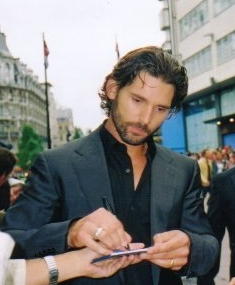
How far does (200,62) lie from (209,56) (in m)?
1.17

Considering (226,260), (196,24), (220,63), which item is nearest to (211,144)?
(220,63)

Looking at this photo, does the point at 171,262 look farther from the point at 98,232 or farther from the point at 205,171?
the point at 205,171

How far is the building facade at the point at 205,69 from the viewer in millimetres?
28172

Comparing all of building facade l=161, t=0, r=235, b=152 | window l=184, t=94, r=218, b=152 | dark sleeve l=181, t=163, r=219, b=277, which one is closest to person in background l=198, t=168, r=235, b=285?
dark sleeve l=181, t=163, r=219, b=277

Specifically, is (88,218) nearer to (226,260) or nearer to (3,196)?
(3,196)

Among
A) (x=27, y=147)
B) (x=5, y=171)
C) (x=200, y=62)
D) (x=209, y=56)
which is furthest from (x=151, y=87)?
(x=27, y=147)

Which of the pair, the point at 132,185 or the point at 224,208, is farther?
the point at 224,208

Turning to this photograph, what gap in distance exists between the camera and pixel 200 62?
103ft

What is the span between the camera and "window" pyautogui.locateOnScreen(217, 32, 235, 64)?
2748cm

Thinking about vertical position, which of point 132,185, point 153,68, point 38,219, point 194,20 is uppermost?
point 194,20

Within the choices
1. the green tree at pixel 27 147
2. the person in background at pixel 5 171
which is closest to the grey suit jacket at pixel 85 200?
the person in background at pixel 5 171

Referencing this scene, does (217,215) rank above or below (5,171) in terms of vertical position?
below

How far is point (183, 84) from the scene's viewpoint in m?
2.67

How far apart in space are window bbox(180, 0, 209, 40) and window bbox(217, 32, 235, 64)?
2.43 metres
